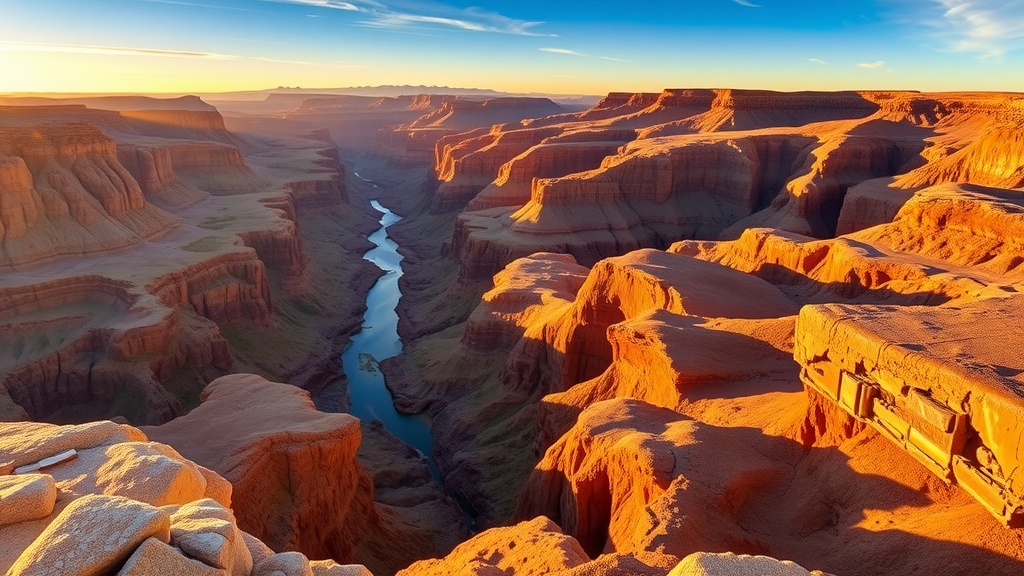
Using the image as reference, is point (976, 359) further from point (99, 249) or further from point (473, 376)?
point (99, 249)

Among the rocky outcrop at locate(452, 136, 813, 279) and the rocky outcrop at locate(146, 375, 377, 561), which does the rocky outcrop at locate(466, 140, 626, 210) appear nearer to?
the rocky outcrop at locate(452, 136, 813, 279)

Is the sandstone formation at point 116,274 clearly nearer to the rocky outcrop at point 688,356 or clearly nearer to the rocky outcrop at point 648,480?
the rocky outcrop at point 688,356

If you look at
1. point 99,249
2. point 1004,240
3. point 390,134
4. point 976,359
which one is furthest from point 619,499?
point 390,134

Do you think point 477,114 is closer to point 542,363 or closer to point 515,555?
point 542,363

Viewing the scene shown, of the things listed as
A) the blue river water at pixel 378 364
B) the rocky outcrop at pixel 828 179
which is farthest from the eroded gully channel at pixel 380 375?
the rocky outcrop at pixel 828 179

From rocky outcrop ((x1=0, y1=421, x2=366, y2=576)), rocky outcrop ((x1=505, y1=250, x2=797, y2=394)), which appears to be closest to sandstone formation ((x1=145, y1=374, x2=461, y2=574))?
rocky outcrop ((x1=0, y1=421, x2=366, y2=576))

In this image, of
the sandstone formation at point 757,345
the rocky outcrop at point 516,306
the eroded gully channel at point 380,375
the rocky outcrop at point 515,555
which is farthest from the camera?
→ the rocky outcrop at point 516,306
